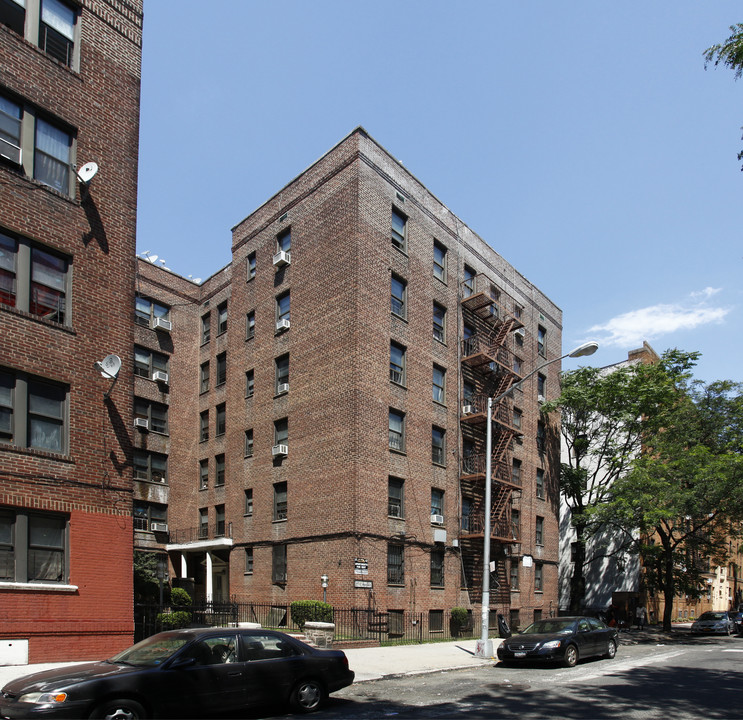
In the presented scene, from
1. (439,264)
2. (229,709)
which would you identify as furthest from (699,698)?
(439,264)

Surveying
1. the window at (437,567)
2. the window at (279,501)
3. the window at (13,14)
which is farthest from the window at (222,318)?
the window at (13,14)

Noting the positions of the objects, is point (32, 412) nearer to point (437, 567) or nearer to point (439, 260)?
point (437, 567)

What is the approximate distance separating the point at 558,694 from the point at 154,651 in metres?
7.42

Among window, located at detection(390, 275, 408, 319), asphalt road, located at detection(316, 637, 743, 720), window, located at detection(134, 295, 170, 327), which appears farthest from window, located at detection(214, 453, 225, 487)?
asphalt road, located at detection(316, 637, 743, 720)

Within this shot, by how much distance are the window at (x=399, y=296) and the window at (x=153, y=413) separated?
574 inches

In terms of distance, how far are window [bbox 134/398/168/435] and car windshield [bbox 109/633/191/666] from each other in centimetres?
2604

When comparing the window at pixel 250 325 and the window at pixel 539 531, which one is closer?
the window at pixel 250 325

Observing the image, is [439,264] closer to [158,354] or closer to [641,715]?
[158,354]

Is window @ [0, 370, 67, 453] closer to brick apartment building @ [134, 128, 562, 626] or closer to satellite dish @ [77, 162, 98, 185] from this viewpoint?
satellite dish @ [77, 162, 98, 185]

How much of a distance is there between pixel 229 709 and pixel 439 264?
24.8 meters

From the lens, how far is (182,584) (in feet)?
99.6

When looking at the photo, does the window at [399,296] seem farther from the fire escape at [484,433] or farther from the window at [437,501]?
the window at [437,501]

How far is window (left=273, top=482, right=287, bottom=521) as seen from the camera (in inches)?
1108

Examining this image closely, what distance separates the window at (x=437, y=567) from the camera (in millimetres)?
28000
